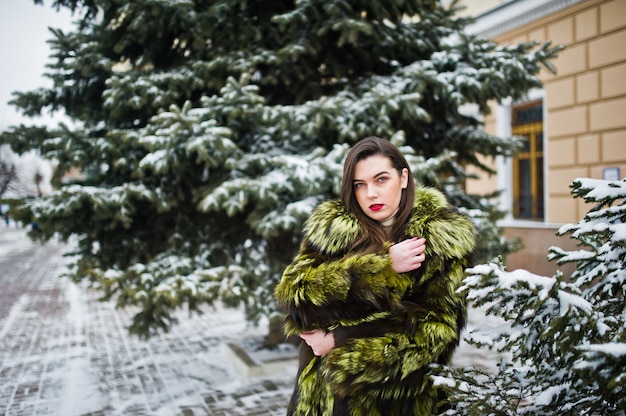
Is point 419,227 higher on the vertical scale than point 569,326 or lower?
higher

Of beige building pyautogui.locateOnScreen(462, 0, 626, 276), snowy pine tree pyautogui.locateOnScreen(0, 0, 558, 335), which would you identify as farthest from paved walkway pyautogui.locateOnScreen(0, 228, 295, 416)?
beige building pyautogui.locateOnScreen(462, 0, 626, 276)

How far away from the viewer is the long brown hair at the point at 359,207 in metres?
1.86

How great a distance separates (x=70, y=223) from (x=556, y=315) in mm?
4127

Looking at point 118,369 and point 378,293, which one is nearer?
point 378,293

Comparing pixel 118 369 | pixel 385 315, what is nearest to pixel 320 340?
pixel 385 315

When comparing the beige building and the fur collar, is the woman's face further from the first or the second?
the beige building

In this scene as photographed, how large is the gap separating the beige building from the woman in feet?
14.9

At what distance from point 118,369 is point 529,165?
25.9 feet

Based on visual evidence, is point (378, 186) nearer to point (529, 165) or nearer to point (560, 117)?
point (560, 117)

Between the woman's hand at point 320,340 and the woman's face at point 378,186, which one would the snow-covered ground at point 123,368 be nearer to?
the woman's hand at point 320,340

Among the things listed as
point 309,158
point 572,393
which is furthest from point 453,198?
point 572,393

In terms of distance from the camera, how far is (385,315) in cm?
176

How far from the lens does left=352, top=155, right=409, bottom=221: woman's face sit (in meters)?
1.84

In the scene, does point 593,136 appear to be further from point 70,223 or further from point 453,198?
point 70,223
